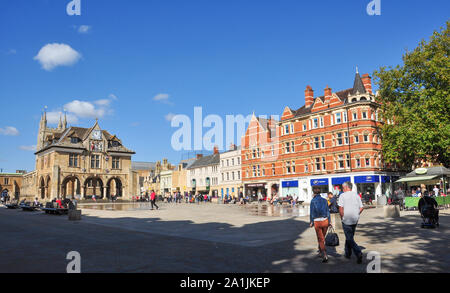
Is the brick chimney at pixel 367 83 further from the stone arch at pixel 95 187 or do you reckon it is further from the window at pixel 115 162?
the stone arch at pixel 95 187

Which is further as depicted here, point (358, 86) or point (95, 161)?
point (95, 161)

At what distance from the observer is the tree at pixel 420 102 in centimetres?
3167

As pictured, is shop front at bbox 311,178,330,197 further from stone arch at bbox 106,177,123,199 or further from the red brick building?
stone arch at bbox 106,177,123,199

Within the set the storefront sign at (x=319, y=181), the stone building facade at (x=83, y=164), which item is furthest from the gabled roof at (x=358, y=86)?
the stone building facade at (x=83, y=164)

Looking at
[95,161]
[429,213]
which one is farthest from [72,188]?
[429,213]

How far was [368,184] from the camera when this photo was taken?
42.9 metres

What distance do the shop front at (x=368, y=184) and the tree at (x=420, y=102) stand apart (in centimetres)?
303

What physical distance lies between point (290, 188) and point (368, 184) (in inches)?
450

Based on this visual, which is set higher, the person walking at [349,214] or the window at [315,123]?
the window at [315,123]

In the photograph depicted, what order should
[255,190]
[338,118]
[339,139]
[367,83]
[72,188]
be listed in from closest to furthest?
[339,139]
[367,83]
[338,118]
[255,190]
[72,188]

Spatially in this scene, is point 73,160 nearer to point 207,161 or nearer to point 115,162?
point 115,162
